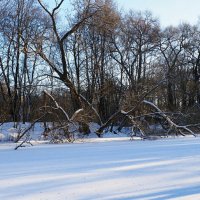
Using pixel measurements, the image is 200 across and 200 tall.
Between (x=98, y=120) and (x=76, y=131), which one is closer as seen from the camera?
(x=76, y=131)

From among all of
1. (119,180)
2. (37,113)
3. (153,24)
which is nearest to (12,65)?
(153,24)

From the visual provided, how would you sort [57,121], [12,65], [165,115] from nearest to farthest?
[57,121], [165,115], [12,65]

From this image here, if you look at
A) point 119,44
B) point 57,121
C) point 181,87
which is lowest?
point 57,121

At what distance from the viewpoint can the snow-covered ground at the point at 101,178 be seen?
254 inches

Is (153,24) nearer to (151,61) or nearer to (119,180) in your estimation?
(151,61)

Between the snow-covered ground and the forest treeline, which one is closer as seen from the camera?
the snow-covered ground

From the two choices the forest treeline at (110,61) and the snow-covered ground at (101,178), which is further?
the forest treeline at (110,61)

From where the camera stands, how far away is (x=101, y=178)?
25.9 feet

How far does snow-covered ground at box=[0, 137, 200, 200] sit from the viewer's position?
6.45 meters

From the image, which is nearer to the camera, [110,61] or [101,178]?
[101,178]

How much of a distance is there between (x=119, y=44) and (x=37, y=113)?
2577 cm

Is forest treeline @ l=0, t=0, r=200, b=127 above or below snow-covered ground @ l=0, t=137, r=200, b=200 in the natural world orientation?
above

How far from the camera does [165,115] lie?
22.0 meters

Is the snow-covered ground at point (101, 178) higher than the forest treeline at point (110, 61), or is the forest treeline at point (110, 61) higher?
the forest treeline at point (110, 61)
